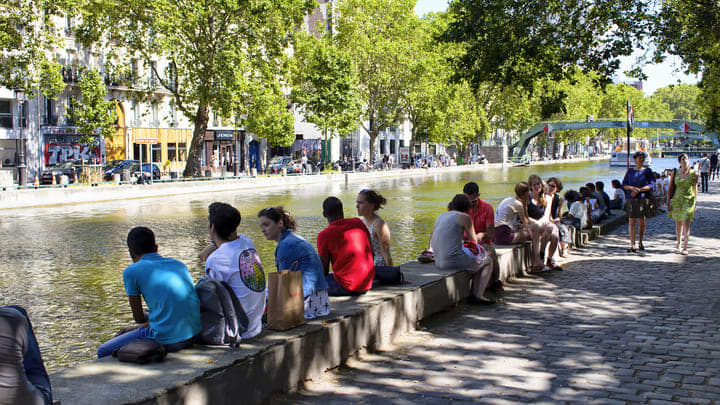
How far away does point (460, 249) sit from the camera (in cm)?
846

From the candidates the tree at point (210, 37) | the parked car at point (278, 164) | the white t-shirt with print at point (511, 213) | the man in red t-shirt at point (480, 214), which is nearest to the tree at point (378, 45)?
the parked car at point (278, 164)

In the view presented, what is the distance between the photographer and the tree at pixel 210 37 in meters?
37.2

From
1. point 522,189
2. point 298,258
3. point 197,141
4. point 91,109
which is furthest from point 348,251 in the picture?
point 91,109

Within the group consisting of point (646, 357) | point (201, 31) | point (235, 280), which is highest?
point (201, 31)

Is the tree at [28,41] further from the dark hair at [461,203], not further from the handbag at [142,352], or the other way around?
the handbag at [142,352]

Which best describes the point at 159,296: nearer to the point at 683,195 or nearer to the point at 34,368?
the point at 34,368

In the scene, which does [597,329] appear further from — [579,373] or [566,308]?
[579,373]

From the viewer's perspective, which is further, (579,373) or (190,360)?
(579,373)

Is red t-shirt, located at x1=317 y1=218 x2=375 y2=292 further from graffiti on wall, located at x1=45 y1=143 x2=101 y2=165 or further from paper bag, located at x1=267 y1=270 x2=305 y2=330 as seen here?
Answer: graffiti on wall, located at x1=45 y1=143 x2=101 y2=165

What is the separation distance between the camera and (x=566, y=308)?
27.6 feet

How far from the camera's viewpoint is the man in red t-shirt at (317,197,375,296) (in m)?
6.89

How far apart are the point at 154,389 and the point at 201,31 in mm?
36573

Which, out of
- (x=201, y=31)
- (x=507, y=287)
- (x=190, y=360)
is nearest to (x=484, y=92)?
(x=201, y=31)

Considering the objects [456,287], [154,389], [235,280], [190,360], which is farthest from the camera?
[456,287]
